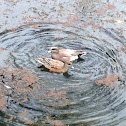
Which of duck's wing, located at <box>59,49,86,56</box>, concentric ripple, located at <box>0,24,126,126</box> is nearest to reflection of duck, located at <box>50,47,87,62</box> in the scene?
duck's wing, located at <box>59,49,86,56</box>

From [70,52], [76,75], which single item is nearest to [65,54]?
[70,52]

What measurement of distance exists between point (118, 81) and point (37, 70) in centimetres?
196

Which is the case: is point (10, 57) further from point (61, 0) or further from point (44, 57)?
point (61, 0)

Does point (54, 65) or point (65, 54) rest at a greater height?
point (65, 54)

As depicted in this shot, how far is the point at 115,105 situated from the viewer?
5.97m

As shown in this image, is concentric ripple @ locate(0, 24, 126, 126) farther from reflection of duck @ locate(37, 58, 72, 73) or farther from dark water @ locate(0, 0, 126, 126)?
reflection of duck @ locate(37, 58, 72, 73)

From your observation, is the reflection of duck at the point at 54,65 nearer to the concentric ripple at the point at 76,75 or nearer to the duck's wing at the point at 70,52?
the concentric ripple at the point at 76,75

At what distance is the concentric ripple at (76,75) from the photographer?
18.8 ft

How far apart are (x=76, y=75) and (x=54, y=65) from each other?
2.02 ft

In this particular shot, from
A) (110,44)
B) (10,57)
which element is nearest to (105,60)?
(110,44)

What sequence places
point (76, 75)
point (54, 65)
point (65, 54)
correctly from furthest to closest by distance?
point (65, 54)
point (54, 65)
point (76, 75)

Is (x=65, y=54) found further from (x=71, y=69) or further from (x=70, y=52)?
(x=71, y=69)

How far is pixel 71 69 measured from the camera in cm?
709

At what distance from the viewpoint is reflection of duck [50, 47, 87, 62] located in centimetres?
732
